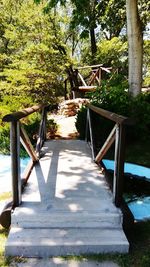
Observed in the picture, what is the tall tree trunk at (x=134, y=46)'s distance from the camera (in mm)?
6430

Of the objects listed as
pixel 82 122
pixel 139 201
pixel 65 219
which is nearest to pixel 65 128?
pixel 82 122

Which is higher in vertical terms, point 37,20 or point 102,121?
point 37,20

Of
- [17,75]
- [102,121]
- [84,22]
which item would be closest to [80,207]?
[102,121]

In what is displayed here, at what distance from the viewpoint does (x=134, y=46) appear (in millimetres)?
6609

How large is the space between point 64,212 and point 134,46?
15.7 ft

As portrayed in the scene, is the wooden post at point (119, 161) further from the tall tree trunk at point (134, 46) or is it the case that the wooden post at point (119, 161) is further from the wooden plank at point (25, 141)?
the tall tree trunk at point (134, 46)

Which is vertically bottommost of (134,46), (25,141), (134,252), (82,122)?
(134,252)

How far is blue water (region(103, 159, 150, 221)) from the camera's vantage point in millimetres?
3753

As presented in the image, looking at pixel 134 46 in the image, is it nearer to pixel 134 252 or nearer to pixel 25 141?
pixel 25 141

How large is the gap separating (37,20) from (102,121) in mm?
6694

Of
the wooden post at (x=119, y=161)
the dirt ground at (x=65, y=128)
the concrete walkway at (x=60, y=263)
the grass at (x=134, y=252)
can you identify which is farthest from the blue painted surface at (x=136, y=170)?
the concrete walkway at (x=60, y=263)

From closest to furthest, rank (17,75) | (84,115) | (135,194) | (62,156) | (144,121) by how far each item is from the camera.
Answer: (135,194) < (62,156) < (144,121) < (84,115) < (17,75)

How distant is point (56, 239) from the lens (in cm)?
263

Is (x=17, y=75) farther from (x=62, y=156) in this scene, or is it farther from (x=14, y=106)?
(x=62, y=156)
